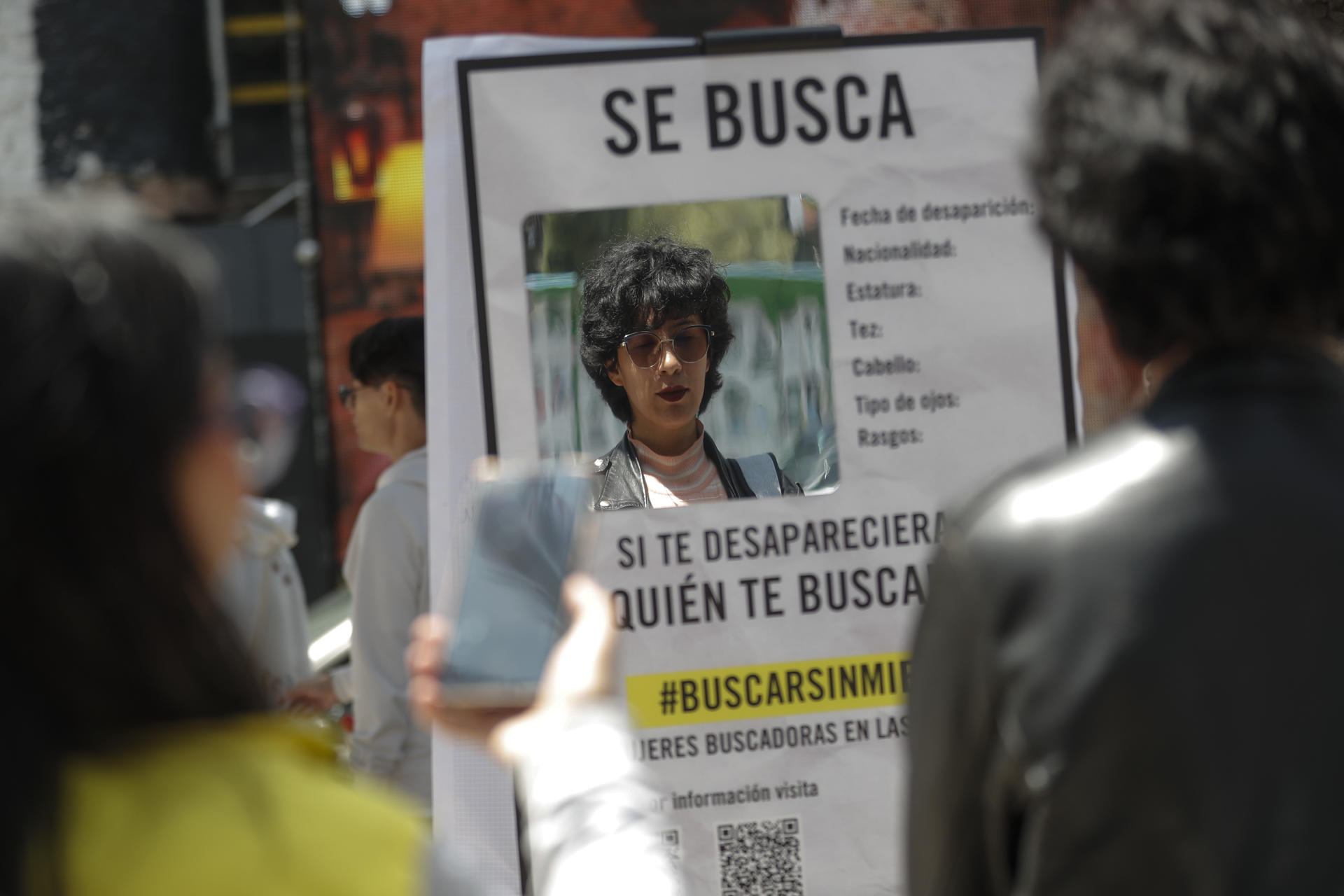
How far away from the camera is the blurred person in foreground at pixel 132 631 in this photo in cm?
69

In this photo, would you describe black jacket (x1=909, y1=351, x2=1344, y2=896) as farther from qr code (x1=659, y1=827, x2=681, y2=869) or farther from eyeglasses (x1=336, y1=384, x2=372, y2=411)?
eyeglasses (x1=336, y1=384, x2=372, y2=411)

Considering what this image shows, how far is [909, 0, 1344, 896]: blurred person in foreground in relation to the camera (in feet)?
2.85

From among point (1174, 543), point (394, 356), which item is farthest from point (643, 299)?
point (394, 356)

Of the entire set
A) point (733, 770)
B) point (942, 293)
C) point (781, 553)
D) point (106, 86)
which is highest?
point (106, 86)

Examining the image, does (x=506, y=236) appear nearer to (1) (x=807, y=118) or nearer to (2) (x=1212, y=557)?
(1) (x=807, y=118)

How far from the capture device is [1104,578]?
0.88 meters

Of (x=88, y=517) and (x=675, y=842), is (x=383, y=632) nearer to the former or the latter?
(x=675, y=842)

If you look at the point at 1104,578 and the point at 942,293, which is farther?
the point at 942,293

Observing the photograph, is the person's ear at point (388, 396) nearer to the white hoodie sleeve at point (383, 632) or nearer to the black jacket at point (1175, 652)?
the white hoodie sleeve at point (383, 632)

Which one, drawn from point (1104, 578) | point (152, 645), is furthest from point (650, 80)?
point (152, 645)

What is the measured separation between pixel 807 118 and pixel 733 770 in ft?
3.45

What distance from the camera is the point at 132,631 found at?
0.72 meters

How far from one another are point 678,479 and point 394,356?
1474 millimetres

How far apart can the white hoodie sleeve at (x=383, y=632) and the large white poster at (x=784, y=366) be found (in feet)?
3.10
